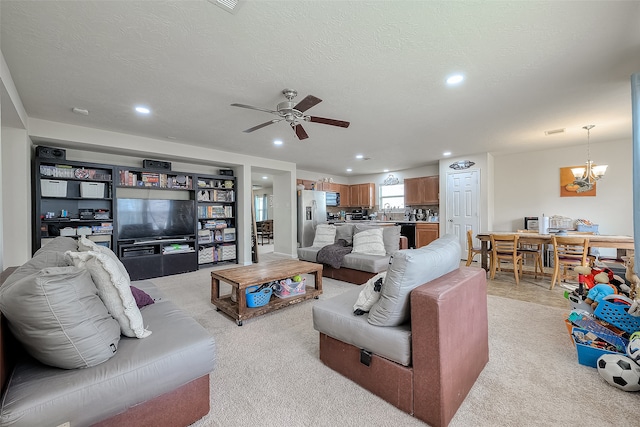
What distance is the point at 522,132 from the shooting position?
4266 millimetres

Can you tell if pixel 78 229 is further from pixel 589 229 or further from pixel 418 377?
pixel 589 229

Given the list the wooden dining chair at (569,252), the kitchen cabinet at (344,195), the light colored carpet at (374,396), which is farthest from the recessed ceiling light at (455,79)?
the kitchen cabinet at (344,195)

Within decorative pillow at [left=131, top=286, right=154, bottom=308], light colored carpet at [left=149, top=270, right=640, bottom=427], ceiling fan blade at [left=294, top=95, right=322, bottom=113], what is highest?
ceiling fan blade at [left=294, top=95, right=322, bottom=113]

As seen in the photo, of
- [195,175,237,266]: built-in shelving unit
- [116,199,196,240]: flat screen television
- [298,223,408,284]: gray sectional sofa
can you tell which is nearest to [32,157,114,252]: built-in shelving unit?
[116,199,196,240]: flat screen television

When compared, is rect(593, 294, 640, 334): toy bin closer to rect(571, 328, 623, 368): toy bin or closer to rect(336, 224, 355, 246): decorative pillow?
rect(571, 328, 623, 368): toy bin

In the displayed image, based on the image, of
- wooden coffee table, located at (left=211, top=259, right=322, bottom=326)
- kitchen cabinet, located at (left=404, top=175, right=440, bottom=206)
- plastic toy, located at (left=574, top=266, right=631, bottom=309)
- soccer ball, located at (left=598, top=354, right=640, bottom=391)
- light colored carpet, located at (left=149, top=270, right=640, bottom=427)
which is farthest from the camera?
kitchen cabinet, located at (left=404, top=175, right=440, bottom=206)

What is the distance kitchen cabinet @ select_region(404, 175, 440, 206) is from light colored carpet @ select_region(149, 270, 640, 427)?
4.81 m

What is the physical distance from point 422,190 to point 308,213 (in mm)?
3232

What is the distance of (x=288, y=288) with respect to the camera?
3.17 metres

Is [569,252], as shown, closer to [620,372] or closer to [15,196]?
[620,372]

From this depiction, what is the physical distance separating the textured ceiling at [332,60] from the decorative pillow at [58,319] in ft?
5.53

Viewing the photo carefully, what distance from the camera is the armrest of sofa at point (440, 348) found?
133cm

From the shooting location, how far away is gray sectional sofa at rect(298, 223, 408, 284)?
3859 millimetres

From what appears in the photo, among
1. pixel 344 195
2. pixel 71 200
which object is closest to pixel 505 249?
pixel 344 195
